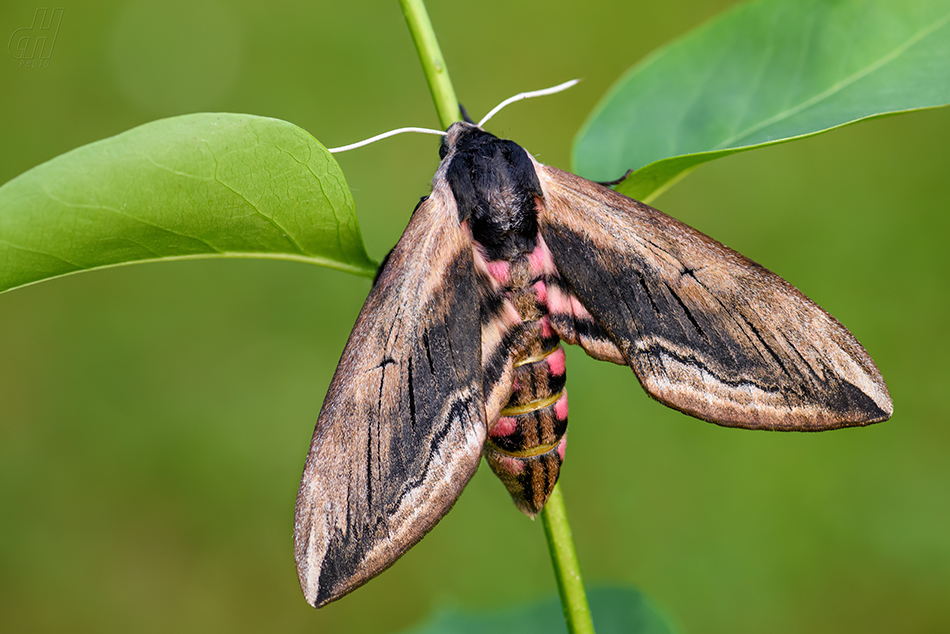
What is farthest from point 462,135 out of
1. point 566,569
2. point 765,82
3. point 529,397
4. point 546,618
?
point 546,618

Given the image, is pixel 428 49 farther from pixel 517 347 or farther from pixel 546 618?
pixel 546 618

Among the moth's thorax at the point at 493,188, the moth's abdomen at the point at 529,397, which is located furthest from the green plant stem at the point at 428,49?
the moth's abdomen at the point at 529,397

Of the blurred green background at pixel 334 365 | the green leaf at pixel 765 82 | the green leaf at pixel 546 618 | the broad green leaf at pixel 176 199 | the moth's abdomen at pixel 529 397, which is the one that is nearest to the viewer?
the broad green leaf at pixel 176 199

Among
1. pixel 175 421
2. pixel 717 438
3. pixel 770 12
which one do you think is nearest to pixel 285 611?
pixel 175 421

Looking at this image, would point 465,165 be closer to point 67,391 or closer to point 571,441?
point 571,441

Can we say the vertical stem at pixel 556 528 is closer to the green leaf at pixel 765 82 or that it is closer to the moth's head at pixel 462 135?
the moth's head at pixel 462 135

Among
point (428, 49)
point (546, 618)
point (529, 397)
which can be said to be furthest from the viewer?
point (546, 618)
